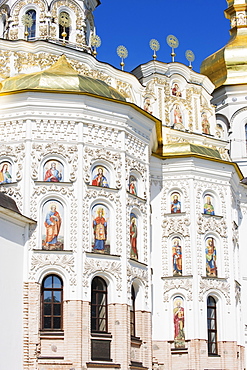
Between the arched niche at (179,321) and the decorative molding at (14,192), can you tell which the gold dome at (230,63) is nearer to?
the arched niche at (179,321)

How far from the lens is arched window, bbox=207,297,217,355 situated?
2577 centimetres

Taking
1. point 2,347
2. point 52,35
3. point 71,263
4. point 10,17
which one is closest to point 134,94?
point 52,35

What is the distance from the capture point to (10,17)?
30641 mm

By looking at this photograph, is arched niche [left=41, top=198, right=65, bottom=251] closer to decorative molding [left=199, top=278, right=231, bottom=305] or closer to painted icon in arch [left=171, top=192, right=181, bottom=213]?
painted icon in arch [left=171, top=192, right=181, bottom=213]

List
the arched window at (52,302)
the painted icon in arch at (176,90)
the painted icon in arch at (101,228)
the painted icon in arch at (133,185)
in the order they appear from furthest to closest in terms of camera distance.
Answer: the painted icon in arch at (176,90) → the painted icon in arch at (133,185) → the painted icon in arch at (101,228) → the arched window at (52,302)

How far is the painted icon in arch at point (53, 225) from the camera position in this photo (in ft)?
70.3

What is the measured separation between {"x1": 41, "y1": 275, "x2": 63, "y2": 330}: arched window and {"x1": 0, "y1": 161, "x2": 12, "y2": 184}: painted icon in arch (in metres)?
3.17

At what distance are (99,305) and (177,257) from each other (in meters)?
5.46

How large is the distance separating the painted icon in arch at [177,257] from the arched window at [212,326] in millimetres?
1480

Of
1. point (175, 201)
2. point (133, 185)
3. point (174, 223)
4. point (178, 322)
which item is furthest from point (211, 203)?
point (133, 185)

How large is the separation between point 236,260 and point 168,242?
323 cm

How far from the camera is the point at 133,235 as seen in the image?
904 inches

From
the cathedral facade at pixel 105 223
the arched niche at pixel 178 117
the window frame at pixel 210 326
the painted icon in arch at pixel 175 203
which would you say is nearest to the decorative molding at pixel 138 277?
the cathedral facade at pixel 105 223

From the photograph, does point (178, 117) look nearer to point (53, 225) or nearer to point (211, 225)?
point (211, 225)
